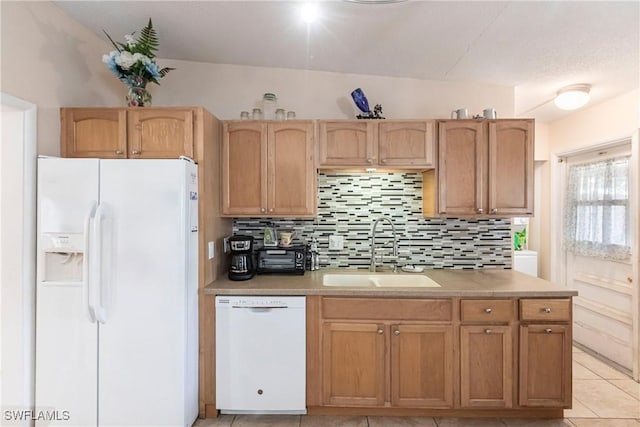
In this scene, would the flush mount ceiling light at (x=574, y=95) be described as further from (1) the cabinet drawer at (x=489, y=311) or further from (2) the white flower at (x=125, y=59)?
(2) the white flower at (x=125, y=59)

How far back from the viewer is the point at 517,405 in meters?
2.15

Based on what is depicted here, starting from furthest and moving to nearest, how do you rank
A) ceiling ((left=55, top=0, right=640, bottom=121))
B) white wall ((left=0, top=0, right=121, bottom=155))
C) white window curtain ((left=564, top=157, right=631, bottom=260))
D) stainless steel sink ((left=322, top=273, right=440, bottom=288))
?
1. white window curtain ((left=564, top=157, right=631, bottom=260))
2. stainless steel sink ((left=322, top=273, right=440, bottom=288))
3. ceiling ((left=55, top=0, right=640, bottom=121))
4. white wall ((left=0, top=0, right=121, bottom=155))

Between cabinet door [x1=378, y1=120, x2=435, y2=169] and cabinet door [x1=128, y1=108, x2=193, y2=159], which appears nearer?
cabinet door [x1=128, y1=108, x2=193, y2=159]

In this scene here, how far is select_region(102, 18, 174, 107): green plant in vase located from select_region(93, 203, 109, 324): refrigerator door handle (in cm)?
83

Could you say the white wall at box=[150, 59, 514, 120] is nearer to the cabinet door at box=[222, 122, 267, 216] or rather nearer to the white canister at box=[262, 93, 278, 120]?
the white canister at box=[262, 93, 278, 120]

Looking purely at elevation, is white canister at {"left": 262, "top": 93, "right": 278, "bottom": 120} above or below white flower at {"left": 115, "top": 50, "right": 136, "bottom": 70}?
below

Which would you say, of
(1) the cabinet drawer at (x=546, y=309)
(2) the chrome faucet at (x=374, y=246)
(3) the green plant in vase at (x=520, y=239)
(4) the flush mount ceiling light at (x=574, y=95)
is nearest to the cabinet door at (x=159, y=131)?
(2) the chrome faucet at (x=374, y=246)

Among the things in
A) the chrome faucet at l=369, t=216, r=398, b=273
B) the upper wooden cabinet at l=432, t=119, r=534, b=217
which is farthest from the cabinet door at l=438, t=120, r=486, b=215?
the chrome faucet at l=369, t=216, r=398, b=273

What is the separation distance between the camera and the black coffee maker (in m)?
2.41

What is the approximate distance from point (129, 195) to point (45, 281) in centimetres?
68

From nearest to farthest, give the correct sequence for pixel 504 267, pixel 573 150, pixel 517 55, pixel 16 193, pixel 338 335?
1. pixel 16 193
2. pixel 338 335
3. pixel 517 55
4. pixel 504 267
5. pixel 573 150

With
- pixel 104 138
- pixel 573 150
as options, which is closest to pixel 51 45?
pixel 104 138

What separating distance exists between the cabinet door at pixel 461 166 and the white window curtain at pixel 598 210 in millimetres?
1644

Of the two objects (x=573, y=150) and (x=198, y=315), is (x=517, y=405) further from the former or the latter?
(x=573, y=150)
